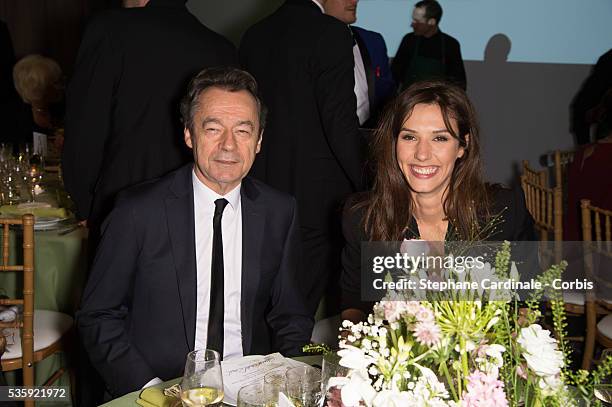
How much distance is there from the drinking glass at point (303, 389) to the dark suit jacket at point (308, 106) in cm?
196

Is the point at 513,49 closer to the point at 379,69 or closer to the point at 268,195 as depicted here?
the point at 379,69

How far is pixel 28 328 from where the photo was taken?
2678 mm

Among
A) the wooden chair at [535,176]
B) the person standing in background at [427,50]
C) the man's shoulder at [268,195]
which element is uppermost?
the person standing in background at [427,50]

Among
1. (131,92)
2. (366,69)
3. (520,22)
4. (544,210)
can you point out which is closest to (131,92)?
(131,92)

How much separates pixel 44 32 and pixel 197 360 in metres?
7.41

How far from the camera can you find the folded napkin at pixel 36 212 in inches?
128

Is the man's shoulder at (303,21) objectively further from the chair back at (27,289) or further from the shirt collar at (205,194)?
the chair back at (27,289)

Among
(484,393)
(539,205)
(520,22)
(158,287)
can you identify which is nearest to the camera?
(484,393)

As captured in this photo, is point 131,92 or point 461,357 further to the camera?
point 131,92

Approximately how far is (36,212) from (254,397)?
226 centimetres

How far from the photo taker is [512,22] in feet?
19.8

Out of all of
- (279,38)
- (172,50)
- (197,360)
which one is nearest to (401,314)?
(197,360)

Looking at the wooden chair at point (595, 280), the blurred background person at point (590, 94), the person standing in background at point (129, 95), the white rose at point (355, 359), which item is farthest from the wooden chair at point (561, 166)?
the white rose at point (355, 359)

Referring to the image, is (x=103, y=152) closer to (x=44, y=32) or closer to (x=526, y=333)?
(x=526, y=333)
